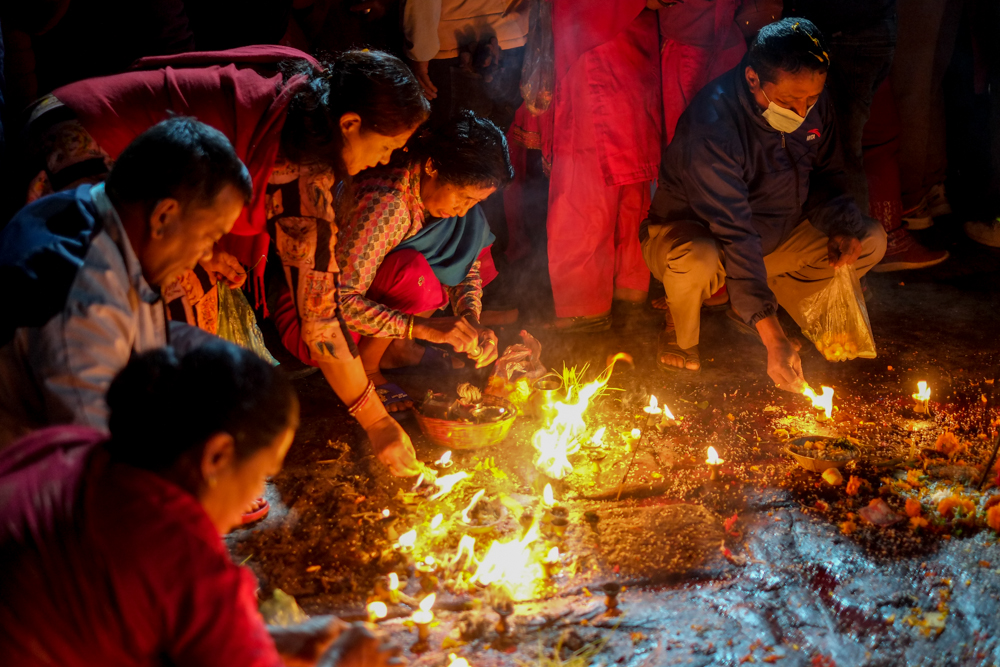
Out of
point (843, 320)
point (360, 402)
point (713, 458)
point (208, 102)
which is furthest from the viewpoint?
point (843, 320)

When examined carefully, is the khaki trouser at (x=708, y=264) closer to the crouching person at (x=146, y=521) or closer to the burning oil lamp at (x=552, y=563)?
the burning oil lamp at (x=552, y=563)

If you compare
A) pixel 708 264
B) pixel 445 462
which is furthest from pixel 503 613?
pixel 708 264

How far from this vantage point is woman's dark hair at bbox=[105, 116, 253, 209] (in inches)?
82.0

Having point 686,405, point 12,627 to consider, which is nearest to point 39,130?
point 12,627

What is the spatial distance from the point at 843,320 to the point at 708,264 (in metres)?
0.99

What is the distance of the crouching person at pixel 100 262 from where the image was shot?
194cm

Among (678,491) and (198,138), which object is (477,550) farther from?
(198,138)

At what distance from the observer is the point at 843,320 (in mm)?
4801

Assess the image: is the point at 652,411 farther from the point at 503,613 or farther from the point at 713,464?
the point at 503,613

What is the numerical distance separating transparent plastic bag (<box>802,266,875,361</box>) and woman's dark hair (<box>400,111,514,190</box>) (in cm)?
245

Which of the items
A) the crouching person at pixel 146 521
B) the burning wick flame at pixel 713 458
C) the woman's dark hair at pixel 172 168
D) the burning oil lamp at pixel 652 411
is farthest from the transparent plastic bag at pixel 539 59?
the crouching person at pixel 146 521

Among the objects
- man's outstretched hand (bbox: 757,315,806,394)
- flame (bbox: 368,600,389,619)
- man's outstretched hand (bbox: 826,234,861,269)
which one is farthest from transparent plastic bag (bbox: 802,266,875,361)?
flame (bbox: 368,600,389,619)

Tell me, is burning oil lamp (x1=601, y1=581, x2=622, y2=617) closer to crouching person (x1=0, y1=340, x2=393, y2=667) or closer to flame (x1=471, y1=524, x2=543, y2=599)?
flame (x1=471, y1=524, x2=543, y2=599)

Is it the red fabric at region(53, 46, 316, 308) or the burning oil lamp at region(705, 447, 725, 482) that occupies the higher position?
the red fabric at region(53, 46, 316, 308)
